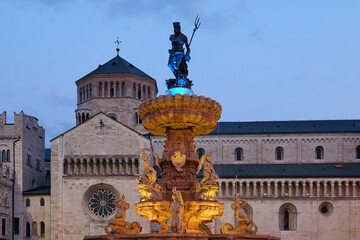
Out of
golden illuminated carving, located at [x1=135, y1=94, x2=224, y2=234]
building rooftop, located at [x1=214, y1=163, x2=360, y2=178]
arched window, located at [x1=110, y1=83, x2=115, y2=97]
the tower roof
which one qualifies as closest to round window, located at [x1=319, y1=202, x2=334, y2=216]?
building rooftop, located at [x1=214, y1=163, x2=360, y2=178]

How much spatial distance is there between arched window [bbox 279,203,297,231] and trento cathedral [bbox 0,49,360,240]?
102 mm

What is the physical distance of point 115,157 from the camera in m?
54.2

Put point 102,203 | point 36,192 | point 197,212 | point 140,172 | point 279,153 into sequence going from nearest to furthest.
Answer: point 197,212 → point 140,172 → point 102,203 → point 36,192 → point 279,153

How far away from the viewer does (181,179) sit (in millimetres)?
18672

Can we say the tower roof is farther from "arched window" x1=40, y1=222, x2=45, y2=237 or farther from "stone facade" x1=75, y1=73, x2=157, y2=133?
"arched window" x1=40, y1=222, x2=45, y2=237

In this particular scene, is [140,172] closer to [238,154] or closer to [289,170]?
[238,154]

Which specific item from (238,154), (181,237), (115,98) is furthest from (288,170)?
(181,237)

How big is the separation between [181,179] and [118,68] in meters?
48.8

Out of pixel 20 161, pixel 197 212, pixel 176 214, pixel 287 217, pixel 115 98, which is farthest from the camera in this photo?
pixel 115 98

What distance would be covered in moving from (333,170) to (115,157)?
905 inches

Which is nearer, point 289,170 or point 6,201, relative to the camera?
point 6,201

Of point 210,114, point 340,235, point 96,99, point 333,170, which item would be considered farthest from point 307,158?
point 210,114

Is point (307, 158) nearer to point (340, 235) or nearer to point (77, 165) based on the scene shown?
point (340, 235)

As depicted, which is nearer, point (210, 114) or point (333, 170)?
point (210, 114)
